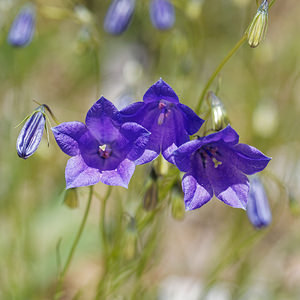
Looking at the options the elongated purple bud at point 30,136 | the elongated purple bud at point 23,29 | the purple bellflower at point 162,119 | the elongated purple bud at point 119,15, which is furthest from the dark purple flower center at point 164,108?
the elongated purple bud at point 23,29

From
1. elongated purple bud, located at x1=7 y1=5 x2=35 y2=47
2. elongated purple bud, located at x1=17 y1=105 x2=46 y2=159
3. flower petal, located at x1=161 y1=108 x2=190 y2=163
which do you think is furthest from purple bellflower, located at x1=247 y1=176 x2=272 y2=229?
elongated purple bud, located at x1=7 y1=5 x2=35 y2=47

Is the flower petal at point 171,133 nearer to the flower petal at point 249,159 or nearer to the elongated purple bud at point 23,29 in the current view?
the flower petal at point 249,159

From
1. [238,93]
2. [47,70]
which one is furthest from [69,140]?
[47,70]

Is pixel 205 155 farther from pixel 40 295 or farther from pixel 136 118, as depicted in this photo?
pixel 40 295

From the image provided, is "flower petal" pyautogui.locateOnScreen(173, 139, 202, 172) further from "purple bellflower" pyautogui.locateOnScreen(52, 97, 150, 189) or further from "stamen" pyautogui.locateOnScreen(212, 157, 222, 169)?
"stamen" pyautogui.locateOnScreen(212, 157, 222, 169)

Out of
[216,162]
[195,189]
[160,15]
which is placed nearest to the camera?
[195,189]

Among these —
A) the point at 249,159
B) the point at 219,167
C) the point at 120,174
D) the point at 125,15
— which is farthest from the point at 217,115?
the point at 125,15

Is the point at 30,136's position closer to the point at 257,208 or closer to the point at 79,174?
the point at 79,174
